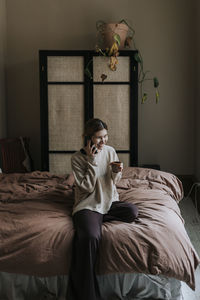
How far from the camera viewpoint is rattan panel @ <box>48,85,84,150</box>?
13.1 feet

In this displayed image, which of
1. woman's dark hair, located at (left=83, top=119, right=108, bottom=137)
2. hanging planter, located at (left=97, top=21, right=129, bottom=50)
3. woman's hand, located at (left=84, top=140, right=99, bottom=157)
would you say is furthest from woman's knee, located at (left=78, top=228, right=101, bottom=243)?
hanging planter, located at (left=97, top=21, right=129, bottom=50)

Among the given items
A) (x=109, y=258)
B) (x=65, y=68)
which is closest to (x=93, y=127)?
(x=109, y=258)

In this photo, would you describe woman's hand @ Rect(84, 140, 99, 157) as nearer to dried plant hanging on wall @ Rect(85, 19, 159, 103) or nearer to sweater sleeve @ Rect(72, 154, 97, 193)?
sweater sleeve @ Rect(72, 154, 97, 193)

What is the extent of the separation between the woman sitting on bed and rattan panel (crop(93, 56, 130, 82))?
1684 millimetres

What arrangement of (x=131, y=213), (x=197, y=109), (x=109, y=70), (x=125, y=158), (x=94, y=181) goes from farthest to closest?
(x=197, y=109) < (x=125, y=158) < (x=109, y=70) < (x=94, y=181) < (x=131, y=213)

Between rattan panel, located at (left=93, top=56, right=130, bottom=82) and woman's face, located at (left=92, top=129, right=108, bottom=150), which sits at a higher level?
rattan panel, located at (left=93, top=56, right=130, bottom=82)

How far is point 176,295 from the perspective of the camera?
2.02 m

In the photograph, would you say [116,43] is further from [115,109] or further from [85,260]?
[85,260]

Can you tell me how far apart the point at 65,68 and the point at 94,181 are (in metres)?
2.02

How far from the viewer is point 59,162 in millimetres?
4086

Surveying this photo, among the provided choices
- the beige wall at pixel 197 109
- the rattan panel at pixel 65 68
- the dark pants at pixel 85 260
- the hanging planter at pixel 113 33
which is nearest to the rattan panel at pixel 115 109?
the rattan panel at pixel 65 68

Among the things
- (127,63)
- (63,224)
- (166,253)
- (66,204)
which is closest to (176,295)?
(166,253)

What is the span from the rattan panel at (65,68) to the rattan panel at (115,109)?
0.85ft

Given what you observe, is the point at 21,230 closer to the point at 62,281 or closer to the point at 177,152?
the point at 62,281
